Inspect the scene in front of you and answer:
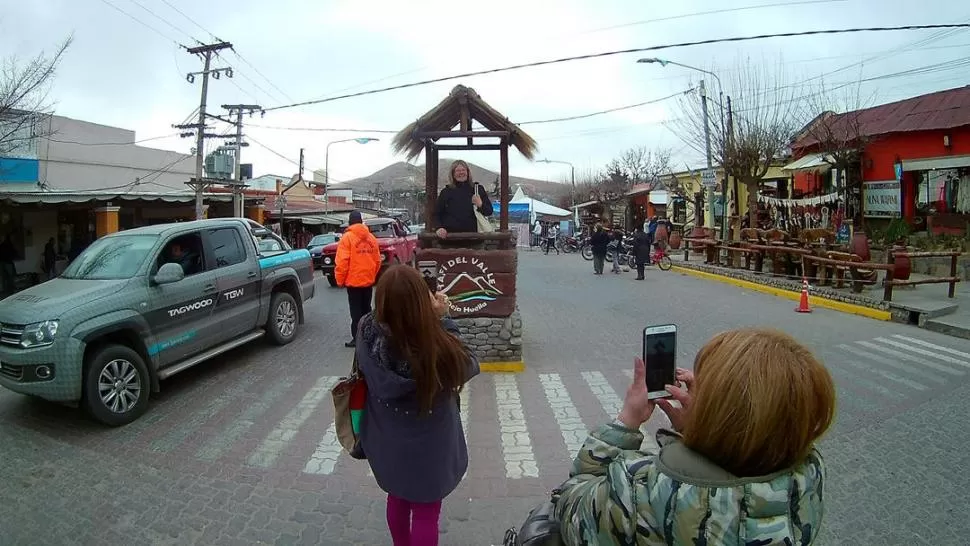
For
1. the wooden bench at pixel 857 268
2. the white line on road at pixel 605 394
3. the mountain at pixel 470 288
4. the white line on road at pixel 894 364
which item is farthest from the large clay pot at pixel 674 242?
the mountain at pixel 470 288

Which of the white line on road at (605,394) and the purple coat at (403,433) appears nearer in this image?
the purple coat at (403,433)

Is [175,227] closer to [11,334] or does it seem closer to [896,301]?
[11,334]

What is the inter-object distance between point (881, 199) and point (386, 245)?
15311 millimetres

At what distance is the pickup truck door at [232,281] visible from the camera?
→ 7.11 metres

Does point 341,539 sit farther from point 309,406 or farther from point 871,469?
point 871,469

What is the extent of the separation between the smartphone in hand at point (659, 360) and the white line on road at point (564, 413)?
2.80m

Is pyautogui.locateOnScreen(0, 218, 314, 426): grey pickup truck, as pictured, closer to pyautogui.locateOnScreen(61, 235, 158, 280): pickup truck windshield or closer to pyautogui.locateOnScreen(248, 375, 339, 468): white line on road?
pyautogui.locateOnScreen(61, 235, 158, 280): pickup truck windshield

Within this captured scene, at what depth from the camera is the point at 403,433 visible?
2621mm

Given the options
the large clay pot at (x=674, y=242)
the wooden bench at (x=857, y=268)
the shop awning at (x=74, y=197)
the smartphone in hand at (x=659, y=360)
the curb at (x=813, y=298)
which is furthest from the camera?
the large clay pot at (x=674, y=242)

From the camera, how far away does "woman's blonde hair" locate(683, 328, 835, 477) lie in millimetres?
1399

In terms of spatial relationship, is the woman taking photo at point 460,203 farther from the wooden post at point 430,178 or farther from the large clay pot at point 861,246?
the large clay pot at point 861,246

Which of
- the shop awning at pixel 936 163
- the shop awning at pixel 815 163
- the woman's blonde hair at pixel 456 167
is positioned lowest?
the woman's blonde hair at pixel 456 167

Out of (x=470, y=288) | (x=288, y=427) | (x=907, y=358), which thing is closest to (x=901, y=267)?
(x=907, y=358)

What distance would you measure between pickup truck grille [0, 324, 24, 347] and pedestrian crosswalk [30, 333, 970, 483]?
1.17 metres
